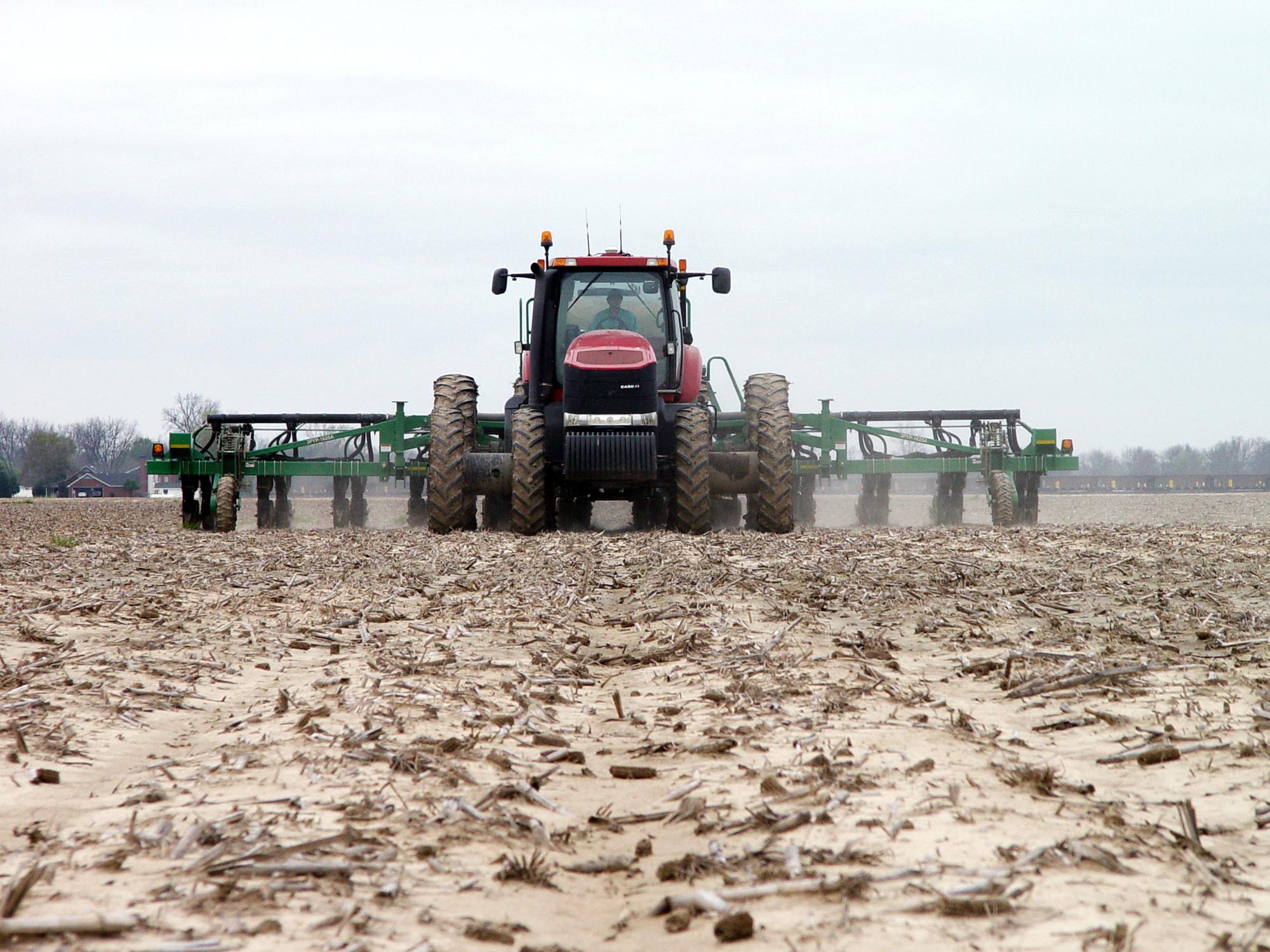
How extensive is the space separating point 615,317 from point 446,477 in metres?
2.72

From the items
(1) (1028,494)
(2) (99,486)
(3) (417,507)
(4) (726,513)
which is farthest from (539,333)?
(2) (99,486)

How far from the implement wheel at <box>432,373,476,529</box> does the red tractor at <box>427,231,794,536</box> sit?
23 millimetres

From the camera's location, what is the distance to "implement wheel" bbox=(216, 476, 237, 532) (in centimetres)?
1734

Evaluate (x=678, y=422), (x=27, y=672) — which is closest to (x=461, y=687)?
(x=27, y=672)

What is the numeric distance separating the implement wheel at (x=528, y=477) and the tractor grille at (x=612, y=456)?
14.2 inches

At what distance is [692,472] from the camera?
12906 mm

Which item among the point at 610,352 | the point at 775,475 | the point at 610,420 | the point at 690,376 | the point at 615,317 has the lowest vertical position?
the point at 775,475

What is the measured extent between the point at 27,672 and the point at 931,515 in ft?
55.3

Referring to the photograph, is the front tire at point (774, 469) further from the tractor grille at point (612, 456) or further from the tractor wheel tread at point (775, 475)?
the tractor grille at point (612, 456)

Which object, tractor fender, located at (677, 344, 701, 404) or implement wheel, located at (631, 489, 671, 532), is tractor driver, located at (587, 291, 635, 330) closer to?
tractor fender, located at (677, 344, 701, 404)

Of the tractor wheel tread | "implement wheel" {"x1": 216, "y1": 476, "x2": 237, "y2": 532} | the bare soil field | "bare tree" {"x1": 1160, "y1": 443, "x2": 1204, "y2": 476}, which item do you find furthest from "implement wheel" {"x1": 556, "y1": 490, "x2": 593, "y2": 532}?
"bare tree" {"x1": 1160, "y1": 443, "x2": 1204, "y2": 476}

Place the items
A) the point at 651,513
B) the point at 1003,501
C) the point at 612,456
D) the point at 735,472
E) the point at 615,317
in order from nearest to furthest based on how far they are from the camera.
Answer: the point at 612,456, the point at 735,472, the point at 615,317, the point at 651,513, the point at 1003,501

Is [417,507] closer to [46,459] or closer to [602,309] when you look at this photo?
[602,309]

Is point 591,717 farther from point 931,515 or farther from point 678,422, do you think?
point 931,515
